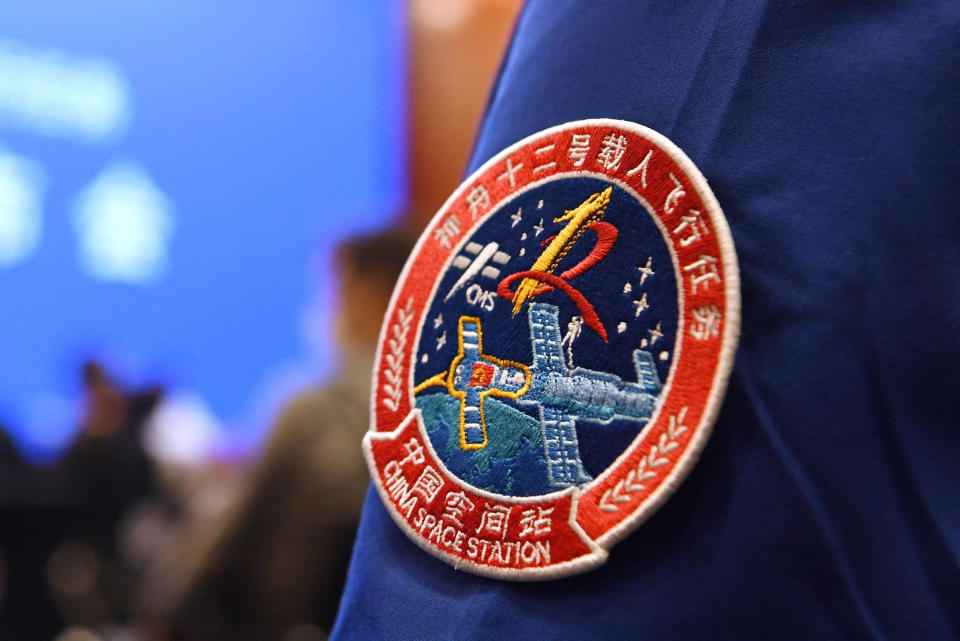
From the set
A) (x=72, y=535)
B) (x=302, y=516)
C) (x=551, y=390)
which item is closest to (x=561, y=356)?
(x=551, y=390)

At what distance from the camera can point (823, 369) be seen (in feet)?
0.97

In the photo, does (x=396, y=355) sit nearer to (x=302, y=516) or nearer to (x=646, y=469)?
(x=646, y=469)

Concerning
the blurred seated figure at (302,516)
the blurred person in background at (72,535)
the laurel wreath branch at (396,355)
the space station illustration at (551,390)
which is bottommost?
the blurred person in background at (72,535)

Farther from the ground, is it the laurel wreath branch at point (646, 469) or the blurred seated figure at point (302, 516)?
the laurel wreath branch at point (646, 469)

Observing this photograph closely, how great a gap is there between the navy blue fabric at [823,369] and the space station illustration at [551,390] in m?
0.03

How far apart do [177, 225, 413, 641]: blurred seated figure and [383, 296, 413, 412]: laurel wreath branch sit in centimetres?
71

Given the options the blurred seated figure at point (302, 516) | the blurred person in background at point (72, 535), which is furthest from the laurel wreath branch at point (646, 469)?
the blurred person in background at point (72, 535)

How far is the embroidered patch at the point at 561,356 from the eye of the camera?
1.02 feet

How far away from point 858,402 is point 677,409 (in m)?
0.06

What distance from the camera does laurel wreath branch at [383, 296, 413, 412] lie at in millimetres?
398

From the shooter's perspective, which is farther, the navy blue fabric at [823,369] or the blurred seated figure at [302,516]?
the blurred seated figure at [302,516]

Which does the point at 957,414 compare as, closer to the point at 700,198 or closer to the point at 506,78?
the point at 700,198

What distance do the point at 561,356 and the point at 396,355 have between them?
0.31ft

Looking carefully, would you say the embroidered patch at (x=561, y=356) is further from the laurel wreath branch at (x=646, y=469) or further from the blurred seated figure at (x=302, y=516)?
the blurred seated figure at (x=302, y=516)
